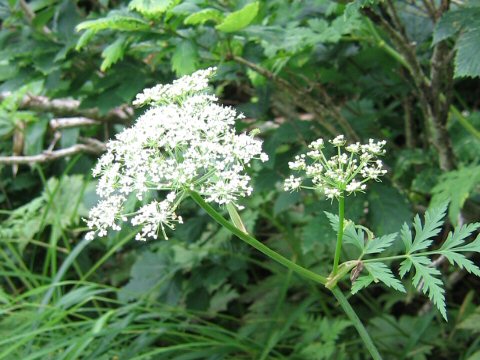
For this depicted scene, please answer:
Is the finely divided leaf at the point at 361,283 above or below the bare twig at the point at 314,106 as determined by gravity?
above

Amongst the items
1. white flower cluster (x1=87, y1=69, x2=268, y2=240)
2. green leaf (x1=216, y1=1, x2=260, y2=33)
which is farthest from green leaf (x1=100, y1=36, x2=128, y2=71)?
white flower cluster (x1=87, y1=69, x2=268, y2=240)

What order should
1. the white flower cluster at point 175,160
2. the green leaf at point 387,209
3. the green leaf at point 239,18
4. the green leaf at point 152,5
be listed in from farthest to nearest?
the green leaf at point 387,209, the green leaf at point 239,18, the green leaf at point 152,5, the white flower cluster at point 175,160

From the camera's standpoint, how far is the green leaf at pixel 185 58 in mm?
1930

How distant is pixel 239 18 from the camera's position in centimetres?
190

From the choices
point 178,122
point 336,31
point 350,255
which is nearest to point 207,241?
point 350,255

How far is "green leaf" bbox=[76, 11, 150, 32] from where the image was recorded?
1.83m

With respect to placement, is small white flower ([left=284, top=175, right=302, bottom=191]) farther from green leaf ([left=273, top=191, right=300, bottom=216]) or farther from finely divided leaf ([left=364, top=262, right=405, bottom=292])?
green leaf ([left=273, top=191, right=300, bottom=216])

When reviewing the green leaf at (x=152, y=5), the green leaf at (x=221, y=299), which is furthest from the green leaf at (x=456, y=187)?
the green leaf at (x=221, y=299)

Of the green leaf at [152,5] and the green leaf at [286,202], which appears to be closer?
the green leaf at [152,5]

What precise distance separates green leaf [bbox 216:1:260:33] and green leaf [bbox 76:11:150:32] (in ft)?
0.81

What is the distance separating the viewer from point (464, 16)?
177 cm

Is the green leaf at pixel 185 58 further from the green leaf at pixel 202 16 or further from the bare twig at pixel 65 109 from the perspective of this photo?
the bare twig at pixel 65 109

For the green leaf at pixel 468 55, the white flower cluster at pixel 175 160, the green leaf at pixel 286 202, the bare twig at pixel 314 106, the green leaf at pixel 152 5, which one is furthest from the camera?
the green leaf at pixel 286 202

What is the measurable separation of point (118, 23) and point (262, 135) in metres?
1.11
